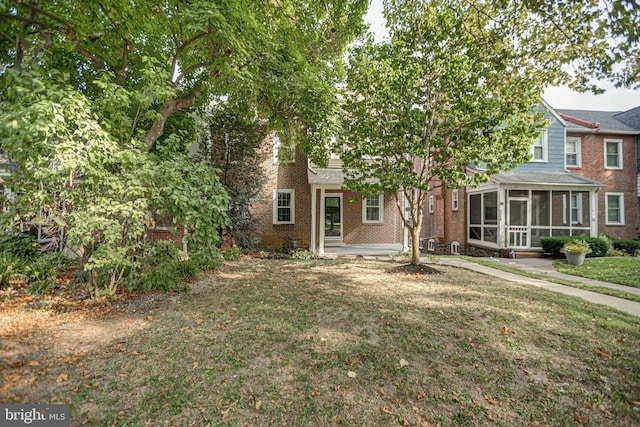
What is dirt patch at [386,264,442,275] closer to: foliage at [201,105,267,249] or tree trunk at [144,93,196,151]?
foliage at [201,105,267,249]

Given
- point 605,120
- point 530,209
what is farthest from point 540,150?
point 605,120

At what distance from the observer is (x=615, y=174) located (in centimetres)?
1505

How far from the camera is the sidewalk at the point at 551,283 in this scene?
→ 5.72 meters

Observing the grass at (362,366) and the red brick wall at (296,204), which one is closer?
the grass at (362,366)

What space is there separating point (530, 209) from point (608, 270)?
4240 mm

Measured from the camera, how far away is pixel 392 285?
6.89 metres

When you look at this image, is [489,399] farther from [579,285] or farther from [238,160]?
[238,160]

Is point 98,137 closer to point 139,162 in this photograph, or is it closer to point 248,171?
point 139,162

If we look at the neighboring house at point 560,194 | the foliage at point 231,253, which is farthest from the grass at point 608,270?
the foliage at point 231,253

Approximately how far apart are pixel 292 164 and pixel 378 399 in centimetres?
1146

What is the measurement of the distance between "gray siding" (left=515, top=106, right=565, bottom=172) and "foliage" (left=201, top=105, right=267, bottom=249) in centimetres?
1241

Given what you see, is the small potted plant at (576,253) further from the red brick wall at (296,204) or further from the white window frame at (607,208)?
the red brick wall at (296,204)

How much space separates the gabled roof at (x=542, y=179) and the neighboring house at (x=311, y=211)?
4896mm

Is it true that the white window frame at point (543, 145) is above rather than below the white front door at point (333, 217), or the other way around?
above
